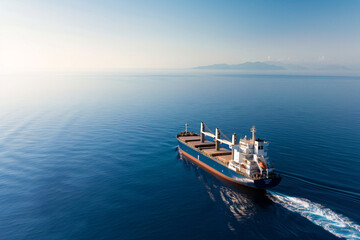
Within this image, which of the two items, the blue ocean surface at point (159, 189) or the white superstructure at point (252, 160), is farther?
the white superstructure at point (252, 160)

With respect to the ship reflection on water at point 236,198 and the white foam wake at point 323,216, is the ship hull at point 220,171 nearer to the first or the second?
the ship reflection on water at point 236,198

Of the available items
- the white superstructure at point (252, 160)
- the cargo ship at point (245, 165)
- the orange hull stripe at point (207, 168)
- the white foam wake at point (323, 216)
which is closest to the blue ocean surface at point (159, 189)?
the white foam wake at point (323, 216)

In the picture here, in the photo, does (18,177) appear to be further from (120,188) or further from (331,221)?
(331,221)

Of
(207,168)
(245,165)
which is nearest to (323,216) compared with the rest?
(245,165)

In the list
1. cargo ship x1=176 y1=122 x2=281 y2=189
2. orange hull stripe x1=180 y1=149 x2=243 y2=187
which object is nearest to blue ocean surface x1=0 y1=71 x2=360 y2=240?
orange hull stripe x1=180 y1=149 x2=243 y2=187

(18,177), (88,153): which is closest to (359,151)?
(88,153)

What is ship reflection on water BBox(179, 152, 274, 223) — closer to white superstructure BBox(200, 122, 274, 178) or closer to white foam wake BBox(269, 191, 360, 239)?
white foam wake BBox(269, 191, 360, 239)
